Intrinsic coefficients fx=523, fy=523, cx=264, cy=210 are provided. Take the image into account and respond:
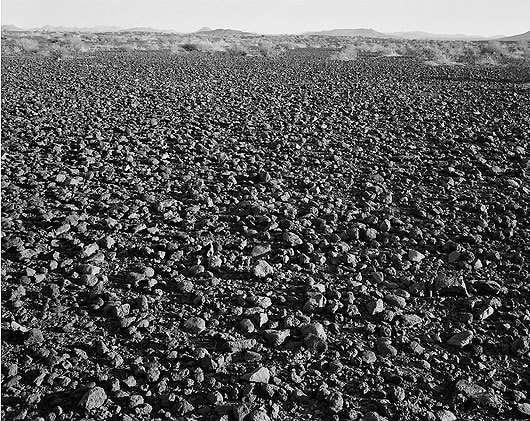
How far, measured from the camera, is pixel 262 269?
4.56m

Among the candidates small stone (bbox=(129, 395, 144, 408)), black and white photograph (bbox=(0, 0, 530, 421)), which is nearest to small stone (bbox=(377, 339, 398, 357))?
black and white photograph (bbox=(0, 0, 530, 421))

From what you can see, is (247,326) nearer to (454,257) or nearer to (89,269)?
(89,269)

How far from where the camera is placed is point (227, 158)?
8305 mm

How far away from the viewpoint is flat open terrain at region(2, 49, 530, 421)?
10.0ft

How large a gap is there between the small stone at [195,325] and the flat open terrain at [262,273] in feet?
0.07

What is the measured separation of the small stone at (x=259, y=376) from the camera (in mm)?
3115

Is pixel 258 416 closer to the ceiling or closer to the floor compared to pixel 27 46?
closer to the floor

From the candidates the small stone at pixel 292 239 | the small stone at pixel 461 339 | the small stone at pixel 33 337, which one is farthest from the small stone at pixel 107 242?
the small stone at pixel 461 339

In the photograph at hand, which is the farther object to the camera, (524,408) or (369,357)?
(369,357)

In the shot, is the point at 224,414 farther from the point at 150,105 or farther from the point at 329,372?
the point at 150,105

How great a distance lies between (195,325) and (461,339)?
1853 millimetres

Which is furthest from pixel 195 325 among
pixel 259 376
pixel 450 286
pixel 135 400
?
pixel 450 286

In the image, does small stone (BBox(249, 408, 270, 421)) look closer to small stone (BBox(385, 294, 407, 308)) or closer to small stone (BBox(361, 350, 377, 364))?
small stone (BBox(361, 350, 377, 364))

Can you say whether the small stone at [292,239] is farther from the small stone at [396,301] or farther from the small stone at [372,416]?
the small stone at [372,416]
